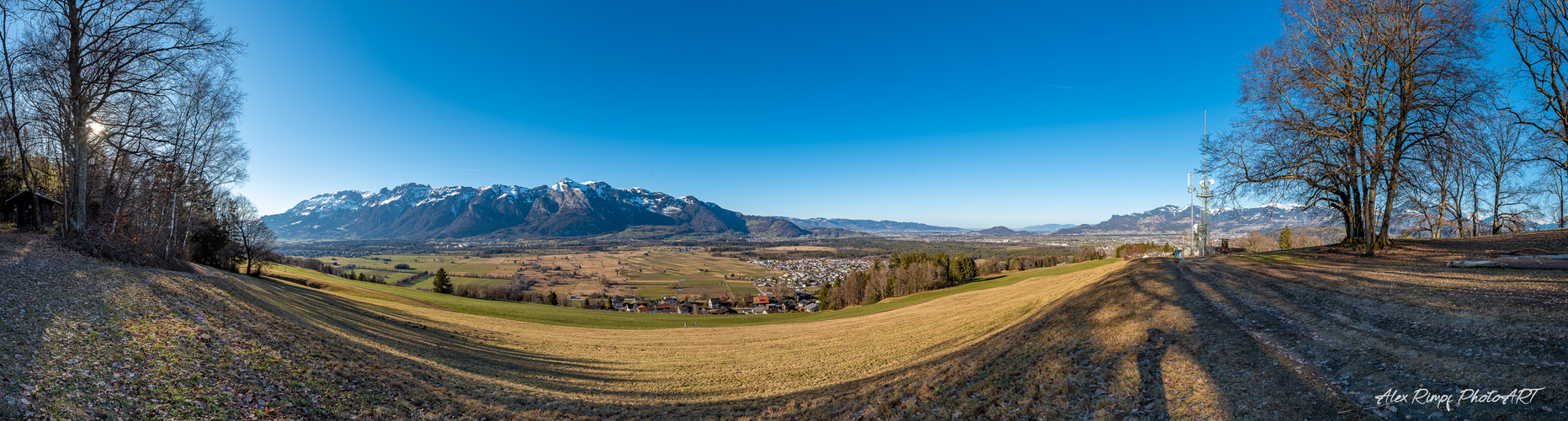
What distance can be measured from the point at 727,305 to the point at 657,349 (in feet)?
141

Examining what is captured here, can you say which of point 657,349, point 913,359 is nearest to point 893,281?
point 657,349

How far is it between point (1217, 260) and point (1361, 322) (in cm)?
1586

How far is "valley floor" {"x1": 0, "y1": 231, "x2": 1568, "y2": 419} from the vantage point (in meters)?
6.20

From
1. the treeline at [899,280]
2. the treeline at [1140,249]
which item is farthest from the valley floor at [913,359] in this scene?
the treeline at [1140,249]

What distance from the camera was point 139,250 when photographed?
16.8 meters

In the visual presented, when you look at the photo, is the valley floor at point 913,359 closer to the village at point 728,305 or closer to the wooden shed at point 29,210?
the wooden shed at point 29,210

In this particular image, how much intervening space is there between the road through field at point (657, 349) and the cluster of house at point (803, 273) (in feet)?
141

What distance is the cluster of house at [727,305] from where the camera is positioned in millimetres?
55812

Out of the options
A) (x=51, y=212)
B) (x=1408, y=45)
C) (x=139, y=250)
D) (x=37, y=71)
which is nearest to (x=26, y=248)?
(x=139, y=250)

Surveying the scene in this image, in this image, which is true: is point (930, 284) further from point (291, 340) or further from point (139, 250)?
point (139, 250)

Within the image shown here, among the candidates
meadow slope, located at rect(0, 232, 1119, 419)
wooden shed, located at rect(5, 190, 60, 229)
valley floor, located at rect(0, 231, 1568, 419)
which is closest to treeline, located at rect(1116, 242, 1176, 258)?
valley floor, located at rect(0, 231, 1568, 419)

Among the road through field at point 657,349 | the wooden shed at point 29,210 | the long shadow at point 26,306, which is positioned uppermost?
the wooden shed at point 29,210

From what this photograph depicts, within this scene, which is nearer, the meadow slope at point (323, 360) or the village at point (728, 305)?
the meadow slope at point (323, 360)

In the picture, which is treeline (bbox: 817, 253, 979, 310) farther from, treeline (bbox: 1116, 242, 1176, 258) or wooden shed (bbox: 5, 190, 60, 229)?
wooden shed (bbox: 5, 190, 60, 229)
